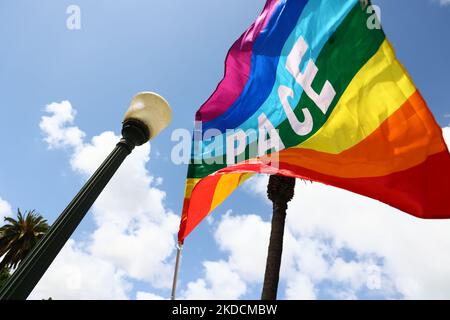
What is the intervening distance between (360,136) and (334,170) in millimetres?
508

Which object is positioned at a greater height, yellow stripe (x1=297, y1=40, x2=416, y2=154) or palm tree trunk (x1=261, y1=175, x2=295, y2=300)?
palm tree trunk (x1=261, y1=175, x2=295, y2=300)

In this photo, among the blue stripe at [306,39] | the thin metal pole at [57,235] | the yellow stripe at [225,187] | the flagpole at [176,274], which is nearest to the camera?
the thin metal pole at [57,235]

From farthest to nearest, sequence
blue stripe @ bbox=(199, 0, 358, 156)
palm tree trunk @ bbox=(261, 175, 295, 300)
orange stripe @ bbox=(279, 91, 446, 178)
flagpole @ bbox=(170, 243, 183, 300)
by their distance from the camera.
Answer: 1. palm tree trunk @ bbox=(261, 175, 295, 300)
2. blue stripe @ bbox=(199, 0, 358, 156)
3. orange stripe @ bbox=(279, 91, 446, 178)
4. flagpole @ bbox=(170, 243, 183, 300)

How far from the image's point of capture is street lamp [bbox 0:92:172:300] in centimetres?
267

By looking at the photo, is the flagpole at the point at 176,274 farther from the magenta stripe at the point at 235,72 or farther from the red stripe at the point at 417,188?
the magenta stripe at the point at 235,72

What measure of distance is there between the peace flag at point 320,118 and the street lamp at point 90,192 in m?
1.06

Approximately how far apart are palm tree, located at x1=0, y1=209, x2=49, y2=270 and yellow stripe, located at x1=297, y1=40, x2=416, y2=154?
2914cm

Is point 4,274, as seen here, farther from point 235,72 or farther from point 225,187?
point 235,72

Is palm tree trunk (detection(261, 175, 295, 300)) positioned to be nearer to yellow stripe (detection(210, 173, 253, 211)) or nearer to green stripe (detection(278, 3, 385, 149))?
yellow stripe (detection(210, 173, 253, 211))

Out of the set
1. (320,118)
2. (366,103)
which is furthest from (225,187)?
(366,103)

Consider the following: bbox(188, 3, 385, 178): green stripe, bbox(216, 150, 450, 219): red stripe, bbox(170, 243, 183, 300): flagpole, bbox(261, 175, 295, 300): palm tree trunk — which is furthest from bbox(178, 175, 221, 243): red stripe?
bbox(261, 175, 295, 300): palm tree trunk

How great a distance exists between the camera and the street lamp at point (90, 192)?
2672 millimetres

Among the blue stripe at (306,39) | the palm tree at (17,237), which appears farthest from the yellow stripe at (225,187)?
the palm tree at (17,237)
